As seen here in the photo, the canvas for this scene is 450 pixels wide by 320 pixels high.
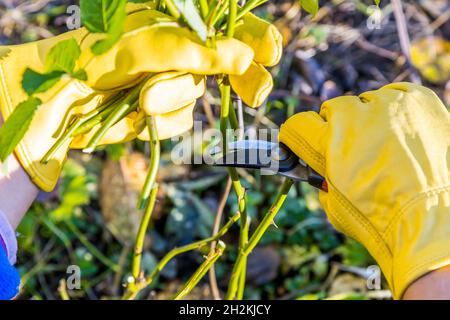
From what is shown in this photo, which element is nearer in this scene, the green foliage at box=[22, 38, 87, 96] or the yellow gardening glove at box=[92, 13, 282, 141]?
the green foliage at box=[22, 38, 87, 96]

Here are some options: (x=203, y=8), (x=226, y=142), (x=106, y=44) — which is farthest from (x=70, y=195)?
(x=106, y=44)

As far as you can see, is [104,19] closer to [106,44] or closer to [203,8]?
[106,44]

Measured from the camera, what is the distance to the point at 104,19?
2.24 ft

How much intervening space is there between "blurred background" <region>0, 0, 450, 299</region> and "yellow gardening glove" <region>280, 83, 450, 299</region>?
2.25ft

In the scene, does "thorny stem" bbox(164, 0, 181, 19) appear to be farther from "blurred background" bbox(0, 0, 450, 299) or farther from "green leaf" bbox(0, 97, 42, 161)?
"blurred background" bbox(0, 0, 450, 299)

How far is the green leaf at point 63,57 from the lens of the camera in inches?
27.6

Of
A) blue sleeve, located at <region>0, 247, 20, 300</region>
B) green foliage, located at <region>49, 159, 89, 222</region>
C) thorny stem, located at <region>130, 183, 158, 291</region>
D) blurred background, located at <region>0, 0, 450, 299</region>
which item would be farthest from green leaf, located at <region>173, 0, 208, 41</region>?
green foliage, located at <region>49, 159, 89, 222</region>

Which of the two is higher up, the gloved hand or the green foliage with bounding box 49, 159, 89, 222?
the gloved hand

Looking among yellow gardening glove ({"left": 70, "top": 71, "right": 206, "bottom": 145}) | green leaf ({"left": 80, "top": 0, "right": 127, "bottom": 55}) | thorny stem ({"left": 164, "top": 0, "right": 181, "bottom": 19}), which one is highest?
green leaf ({"left": 80, "top": 0, "right": 127, "bottom": 55})

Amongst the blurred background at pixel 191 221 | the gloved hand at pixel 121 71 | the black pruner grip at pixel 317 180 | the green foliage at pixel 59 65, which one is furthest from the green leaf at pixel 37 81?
the blurred background at pixel 191 221

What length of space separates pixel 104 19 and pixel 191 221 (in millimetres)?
1133

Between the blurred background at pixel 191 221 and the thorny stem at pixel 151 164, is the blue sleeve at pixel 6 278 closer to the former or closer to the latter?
the thorny stem at pixel 151 164

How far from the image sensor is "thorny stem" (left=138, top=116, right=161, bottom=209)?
0.79 m

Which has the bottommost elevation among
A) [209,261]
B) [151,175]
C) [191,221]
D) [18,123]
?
[191,221]
